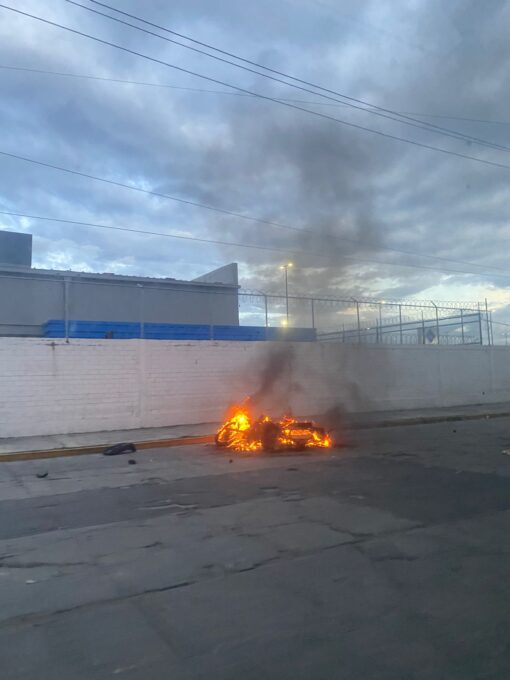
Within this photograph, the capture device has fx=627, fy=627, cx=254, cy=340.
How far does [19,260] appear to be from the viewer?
27531 mm

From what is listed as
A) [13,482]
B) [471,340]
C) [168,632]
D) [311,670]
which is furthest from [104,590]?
[471,340]

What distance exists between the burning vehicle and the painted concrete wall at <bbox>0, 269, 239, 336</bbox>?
5.37m

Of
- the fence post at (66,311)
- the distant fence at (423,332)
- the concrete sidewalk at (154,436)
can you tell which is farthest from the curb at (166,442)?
the distant fence at (423,332)

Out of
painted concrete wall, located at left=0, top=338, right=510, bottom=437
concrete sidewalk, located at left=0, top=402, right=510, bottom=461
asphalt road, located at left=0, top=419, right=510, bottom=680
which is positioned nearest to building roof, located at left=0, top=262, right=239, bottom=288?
painted concrete wall, located at left=0, top=338, right=510, bottom=437

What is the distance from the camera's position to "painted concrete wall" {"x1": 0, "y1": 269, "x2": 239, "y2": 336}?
20609 millimetres

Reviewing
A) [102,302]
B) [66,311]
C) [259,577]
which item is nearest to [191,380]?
[66,311]

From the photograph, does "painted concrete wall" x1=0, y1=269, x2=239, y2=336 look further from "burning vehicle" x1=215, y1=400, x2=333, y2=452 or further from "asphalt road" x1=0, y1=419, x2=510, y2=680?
"asphalt road" x1=0, y1=419, x2=510, y2=680

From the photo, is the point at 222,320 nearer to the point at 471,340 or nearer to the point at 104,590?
the point at 471,340

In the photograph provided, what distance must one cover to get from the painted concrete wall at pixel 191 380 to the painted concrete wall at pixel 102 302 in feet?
6.40

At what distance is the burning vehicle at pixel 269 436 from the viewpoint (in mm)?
13578

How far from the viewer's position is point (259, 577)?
5.09m

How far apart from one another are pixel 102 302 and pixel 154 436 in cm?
876

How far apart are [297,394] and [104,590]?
15508 mm

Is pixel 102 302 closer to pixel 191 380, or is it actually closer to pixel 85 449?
pixel 191 380
